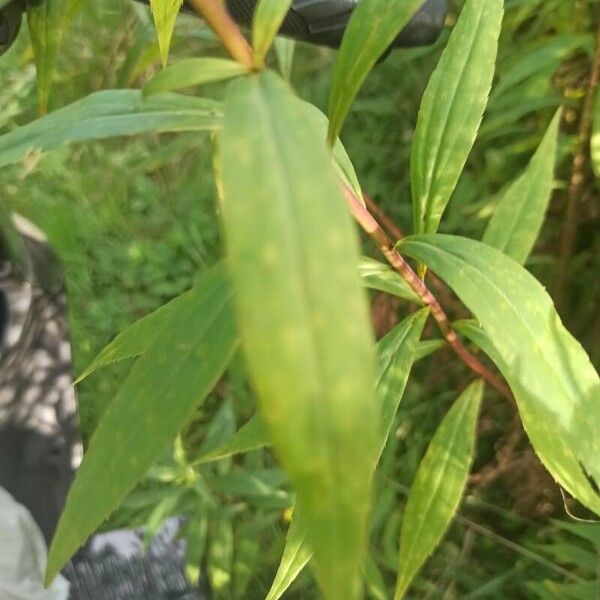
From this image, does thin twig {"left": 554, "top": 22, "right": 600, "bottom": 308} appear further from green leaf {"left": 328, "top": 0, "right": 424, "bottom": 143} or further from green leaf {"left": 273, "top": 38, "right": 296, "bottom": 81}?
green leaf {"left": 328, "top": 0, "right": 424, "bottom": 143}

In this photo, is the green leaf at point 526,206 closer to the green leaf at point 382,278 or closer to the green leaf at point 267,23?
the green leaf at point 382,278

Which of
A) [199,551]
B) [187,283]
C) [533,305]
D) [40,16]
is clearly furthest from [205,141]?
[533,305]

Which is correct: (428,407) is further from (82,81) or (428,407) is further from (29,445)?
(82,81)

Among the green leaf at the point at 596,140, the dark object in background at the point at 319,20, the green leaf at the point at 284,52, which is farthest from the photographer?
the green leaf at the point at 596,140

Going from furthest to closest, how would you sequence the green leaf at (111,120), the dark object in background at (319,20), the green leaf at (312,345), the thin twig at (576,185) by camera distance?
the thin twig at (576,185) < the dark object in background at (319,20) < the green leaf at (111,120) < the green leaf at (312,345)

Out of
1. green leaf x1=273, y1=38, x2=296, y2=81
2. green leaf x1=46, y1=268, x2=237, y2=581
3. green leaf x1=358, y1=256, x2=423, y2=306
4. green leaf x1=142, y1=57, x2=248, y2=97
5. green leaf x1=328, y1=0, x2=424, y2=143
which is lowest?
green leaf x1=358, y1=256, x2=423, y2=306

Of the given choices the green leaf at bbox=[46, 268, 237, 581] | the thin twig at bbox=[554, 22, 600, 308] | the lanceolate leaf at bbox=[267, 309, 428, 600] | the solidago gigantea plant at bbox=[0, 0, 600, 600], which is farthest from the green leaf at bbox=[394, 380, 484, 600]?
the thin twig at bbox=[554, 22, 600, 308]

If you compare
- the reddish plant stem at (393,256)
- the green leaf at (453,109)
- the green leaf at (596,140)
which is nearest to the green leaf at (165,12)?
→ the reddish plant stem at (393,256)

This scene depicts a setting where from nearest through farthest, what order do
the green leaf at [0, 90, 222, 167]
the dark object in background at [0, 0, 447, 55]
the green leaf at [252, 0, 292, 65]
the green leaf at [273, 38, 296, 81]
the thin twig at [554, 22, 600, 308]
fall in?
the green leaf at [252, 0, 292, 65] < the green leaf at [0, 90, 222, 167] < the dark object in background at [0, 0, 447, 55] < the green leaf at [273, 38, 296, 81] < the thin twig at [554, 22, 600, 308]
